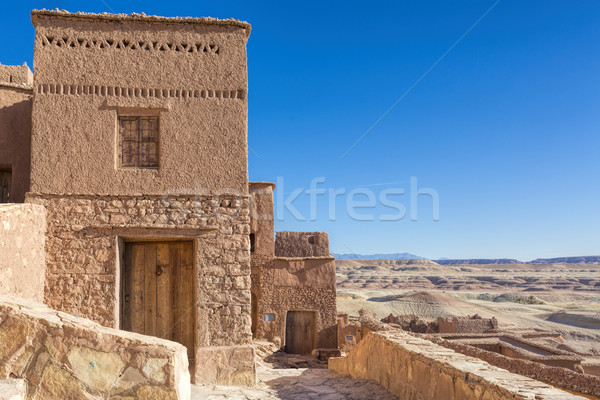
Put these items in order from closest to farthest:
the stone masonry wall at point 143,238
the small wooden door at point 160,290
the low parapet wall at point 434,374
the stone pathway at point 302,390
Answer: the low parapet wall at point 434,374
the stone pathway at point 302,390
the stone masonry wall at point 143,238
the small wooden door at point 160,290

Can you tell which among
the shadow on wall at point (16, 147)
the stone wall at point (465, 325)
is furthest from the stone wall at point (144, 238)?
the stone wall at point (465, 325)

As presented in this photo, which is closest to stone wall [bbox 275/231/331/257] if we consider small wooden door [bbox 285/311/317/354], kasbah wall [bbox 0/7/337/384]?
small wooden door [bbox 285/311/317/354]

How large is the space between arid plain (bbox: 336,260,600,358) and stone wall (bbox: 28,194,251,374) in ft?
51.0

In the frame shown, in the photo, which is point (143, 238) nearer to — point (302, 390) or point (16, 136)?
point (16, 136)

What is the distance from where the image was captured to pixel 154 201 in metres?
7.38

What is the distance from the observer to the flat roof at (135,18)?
7.35 meters

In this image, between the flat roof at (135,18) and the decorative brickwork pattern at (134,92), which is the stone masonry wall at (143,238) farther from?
the flat roof at (135,18)

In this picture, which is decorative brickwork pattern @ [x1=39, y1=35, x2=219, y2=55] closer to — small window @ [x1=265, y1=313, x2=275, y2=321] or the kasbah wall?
the kasbah wall

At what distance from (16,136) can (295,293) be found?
12436 millimetres

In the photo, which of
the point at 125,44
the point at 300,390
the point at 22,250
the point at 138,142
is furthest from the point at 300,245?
the point at 22,250

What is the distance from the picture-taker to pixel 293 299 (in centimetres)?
1869

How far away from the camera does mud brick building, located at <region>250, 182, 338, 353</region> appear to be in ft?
60.6

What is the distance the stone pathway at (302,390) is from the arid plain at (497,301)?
48.5 ft

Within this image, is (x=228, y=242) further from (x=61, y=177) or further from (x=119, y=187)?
(x=61, y=177)
